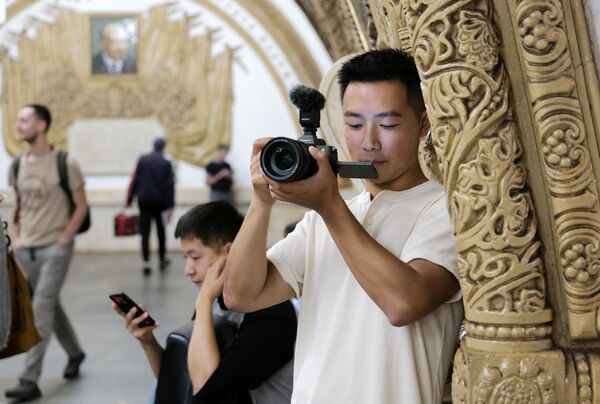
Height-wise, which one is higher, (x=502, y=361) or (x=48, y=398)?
(x=502, y=361)

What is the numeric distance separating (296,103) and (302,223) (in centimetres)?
27

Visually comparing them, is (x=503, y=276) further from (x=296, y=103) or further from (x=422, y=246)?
(x=296, y=103)

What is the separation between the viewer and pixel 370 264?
138 cm

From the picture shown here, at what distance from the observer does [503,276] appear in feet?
4.68

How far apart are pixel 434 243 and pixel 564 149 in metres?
0.27

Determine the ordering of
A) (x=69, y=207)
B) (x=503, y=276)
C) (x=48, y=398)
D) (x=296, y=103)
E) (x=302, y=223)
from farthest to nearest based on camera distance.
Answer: (x=69, y=207), (x=48, y=398), (x=302, y=223), (x=296, y=103), (x=503, y=276)

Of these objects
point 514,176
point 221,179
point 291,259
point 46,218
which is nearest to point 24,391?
point 46,218

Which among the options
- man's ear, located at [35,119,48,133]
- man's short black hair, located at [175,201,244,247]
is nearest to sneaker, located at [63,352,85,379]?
man's ear, located at [35,119,48,133]

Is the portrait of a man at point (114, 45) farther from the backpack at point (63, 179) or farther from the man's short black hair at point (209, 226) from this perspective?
the man's short black hair at point (209, 226)

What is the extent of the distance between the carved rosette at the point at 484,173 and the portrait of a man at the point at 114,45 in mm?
11875

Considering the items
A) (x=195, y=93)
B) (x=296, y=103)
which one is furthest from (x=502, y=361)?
(x=195, y=93)

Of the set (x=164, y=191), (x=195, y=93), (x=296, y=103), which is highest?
(x=195, y=93)

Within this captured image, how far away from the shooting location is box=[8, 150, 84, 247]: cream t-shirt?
16.5 ft

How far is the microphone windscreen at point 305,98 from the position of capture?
151 cm
